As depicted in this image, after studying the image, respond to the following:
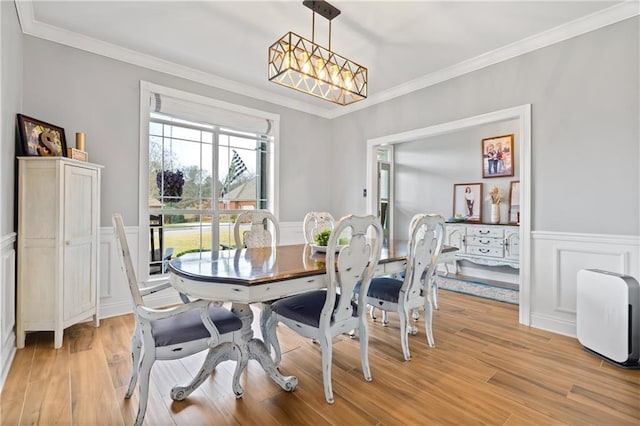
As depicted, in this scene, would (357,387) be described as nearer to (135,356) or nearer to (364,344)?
(364,344)

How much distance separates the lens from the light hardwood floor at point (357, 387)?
5.36ft

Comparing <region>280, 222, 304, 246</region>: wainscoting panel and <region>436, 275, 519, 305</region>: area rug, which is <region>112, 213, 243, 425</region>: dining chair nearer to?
<region>280, 222, 304, 246</region>: wainscoting panel

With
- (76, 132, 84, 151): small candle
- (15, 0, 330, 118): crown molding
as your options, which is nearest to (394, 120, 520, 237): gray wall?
(15, 0, 330, 118): crown molding

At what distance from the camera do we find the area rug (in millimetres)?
3803

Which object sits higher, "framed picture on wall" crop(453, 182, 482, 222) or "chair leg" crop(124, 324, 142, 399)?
"framed picture on wall" crop(453, 182, 482, 222)

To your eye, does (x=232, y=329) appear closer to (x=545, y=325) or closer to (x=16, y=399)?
(x=16, y=399)

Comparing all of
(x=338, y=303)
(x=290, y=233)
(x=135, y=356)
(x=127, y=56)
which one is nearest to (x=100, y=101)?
(x=127, y=56)

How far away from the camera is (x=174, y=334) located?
1.60 meters

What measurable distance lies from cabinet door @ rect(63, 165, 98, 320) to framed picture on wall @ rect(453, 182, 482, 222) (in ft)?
16.0

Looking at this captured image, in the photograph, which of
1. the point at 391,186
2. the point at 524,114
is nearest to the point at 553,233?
the point at 524,114

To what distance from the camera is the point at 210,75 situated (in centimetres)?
374

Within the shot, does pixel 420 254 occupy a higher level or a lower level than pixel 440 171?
lower

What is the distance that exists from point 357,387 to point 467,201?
4.17 metres

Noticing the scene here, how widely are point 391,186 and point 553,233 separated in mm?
3525
